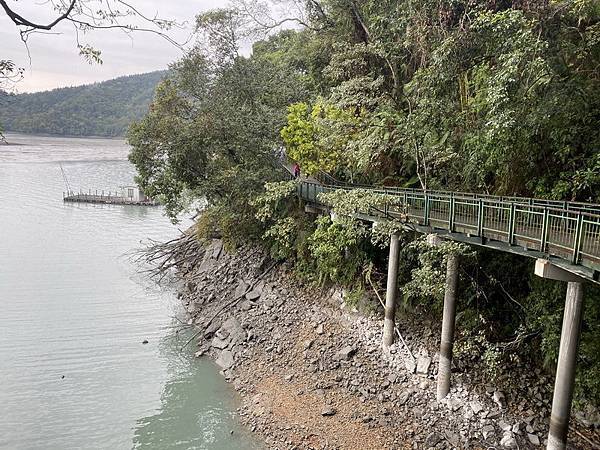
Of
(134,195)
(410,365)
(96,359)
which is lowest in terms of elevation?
(96,359)

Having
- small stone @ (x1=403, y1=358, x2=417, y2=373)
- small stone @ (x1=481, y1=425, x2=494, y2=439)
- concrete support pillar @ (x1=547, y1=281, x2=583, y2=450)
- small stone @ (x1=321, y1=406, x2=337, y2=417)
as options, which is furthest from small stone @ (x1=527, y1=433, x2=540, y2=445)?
small stone @ (x1=321, y1=406, x2=337, y2=417)

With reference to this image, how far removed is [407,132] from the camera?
1306 cm

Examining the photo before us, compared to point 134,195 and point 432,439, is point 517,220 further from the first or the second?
point 134,195

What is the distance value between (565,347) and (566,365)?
326 millimetres

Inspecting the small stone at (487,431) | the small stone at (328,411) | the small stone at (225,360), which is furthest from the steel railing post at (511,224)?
the small stone at (225,360)

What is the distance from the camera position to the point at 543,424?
9.76 metres

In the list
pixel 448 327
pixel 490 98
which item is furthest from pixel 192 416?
pixel 490 98

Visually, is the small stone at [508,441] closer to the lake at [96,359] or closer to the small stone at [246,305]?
the lake at [96,359]

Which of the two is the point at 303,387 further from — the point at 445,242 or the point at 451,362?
the point at 445,242

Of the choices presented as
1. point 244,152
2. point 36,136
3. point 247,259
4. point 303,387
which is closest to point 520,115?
point 303,387

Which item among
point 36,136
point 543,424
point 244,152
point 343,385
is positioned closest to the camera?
point 543,424

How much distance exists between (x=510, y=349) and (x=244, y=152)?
12.7 meters

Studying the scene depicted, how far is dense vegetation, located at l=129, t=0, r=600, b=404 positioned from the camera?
977 cm

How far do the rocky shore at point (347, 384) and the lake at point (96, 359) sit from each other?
962mm
